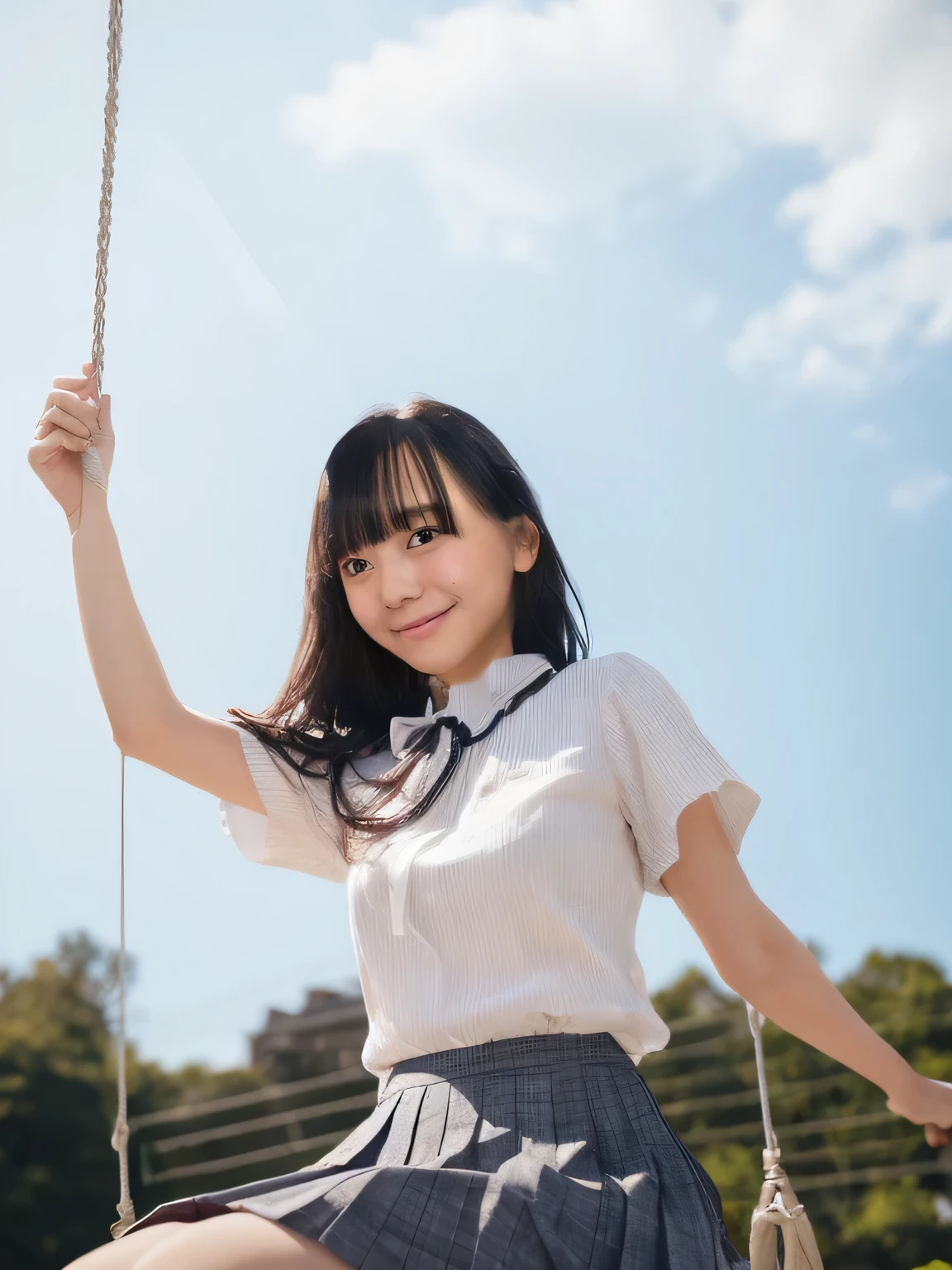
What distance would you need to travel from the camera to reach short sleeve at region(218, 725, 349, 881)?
1449mm

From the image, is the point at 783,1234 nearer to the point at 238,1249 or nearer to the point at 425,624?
the point at 238,1249

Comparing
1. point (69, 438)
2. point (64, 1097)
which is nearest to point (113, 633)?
point (69, 438)

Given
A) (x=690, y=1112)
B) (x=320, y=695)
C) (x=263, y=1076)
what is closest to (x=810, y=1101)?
(x=690, y=1112)

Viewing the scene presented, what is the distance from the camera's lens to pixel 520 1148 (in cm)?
105

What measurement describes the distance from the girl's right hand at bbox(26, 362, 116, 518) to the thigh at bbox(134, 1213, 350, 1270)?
851mm

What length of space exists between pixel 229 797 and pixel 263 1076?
695 centimetres

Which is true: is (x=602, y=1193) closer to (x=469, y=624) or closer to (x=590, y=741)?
(x=590, y=741)

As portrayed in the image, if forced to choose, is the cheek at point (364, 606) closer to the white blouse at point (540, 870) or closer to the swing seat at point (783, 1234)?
the white blouse at point (540, 870)

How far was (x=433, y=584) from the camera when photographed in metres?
1.45

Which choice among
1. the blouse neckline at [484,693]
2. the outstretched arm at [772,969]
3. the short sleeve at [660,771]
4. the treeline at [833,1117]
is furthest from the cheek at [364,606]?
the treeline at [833,1117]

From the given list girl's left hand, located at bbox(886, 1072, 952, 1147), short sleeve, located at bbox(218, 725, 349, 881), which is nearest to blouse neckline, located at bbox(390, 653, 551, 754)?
short sleeve, located at bbox(218, 725, 349, 881)

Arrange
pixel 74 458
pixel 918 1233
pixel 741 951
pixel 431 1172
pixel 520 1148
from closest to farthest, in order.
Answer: pixel 431 1172
pixel 520 1148
pixel 741 951
pixel 74 458
pixel 918 1233

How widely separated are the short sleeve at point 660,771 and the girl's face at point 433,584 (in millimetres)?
230

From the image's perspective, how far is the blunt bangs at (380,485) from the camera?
1.45 meters
